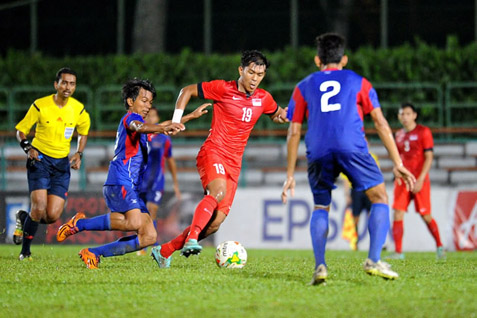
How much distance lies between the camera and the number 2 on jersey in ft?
22.6

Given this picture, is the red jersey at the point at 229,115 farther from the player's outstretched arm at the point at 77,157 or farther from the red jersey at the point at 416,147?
the red jersey at the point at 416,147

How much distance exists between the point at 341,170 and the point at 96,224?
3.07 m

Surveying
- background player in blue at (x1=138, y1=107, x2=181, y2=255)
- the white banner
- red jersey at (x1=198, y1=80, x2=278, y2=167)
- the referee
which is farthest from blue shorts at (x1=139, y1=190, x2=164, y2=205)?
red jersey at (x1=198, y1=80, x2=278, y2=167)

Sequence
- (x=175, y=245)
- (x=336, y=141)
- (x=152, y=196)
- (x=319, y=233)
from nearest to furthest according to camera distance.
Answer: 1. (x=336, y=141)
2. (x=319, y=233)
3. (x=175, y=245)
4. (x=152, y=196)

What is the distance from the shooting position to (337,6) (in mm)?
23625

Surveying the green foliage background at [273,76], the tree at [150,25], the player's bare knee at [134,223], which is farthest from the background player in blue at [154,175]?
the tree at [150,25]

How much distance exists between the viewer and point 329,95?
6910mm

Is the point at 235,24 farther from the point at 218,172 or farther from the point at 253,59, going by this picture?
the point at 218,172

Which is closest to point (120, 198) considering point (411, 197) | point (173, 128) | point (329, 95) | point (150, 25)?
point (173, 128)

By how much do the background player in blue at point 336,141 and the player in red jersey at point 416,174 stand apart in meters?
5.21

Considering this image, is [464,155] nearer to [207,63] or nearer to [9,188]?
[207,63]

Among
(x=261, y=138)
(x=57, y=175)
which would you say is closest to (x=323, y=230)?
(x=57, y=175)

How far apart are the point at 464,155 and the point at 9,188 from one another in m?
9.81

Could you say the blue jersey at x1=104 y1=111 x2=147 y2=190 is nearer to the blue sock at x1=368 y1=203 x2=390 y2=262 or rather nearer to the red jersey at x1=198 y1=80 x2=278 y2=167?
the red jersey at x1=198 y1=80 x2=278 y2=167
